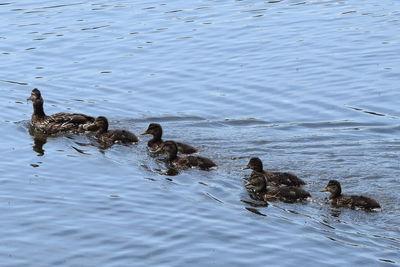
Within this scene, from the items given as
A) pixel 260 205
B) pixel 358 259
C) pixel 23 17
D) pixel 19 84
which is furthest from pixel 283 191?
pixel 23 17

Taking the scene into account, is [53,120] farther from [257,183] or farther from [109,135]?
[257,183]

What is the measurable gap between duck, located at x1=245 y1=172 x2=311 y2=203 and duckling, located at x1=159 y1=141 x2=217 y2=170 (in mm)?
813

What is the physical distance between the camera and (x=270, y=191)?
13344mm

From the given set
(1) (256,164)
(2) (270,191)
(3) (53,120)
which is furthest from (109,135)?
(2) (270,191)

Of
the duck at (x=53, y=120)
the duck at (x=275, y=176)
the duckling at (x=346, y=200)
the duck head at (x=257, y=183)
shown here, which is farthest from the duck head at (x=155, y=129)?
the duckling at (x=346, y=200)

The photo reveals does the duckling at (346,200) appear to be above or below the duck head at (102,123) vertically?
below

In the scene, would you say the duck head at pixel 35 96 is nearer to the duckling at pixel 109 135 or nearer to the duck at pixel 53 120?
the duck at pixel 53 120

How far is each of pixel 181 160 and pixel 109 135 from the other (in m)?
1.70

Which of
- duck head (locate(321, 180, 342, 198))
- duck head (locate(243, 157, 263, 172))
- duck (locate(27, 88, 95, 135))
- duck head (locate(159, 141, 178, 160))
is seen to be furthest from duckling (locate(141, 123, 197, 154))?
duck head (locate(321, 180, 342, 198))

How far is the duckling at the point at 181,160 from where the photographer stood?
1420 centimetres

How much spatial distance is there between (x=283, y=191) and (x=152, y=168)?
242 centimetres

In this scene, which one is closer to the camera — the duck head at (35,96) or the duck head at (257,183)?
the duck head at (257,183)

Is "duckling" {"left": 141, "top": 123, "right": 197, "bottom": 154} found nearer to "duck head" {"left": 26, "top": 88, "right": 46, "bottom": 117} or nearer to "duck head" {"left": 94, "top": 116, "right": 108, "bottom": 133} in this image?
"duck head" {"left": 94, "top": 116, "right": 108, "bottom": 133}

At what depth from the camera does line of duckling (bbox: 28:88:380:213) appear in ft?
41.9
